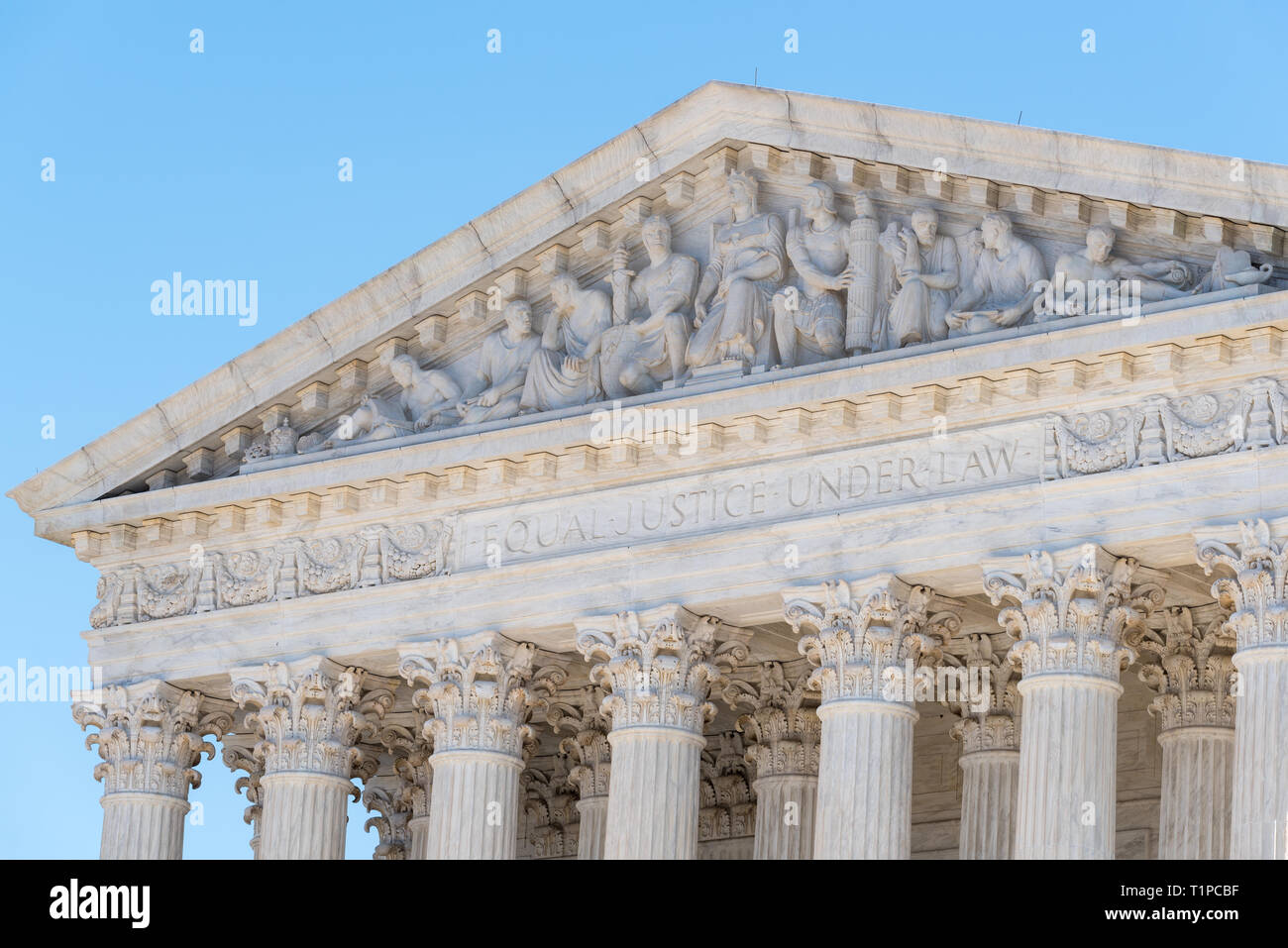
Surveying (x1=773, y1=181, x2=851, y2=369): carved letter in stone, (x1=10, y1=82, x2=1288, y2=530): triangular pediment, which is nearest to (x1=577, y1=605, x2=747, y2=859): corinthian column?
(x1=773, y1=181, x2=851, y2=369): carved letter in stone

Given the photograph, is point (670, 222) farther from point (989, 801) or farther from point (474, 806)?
point (989, 801)

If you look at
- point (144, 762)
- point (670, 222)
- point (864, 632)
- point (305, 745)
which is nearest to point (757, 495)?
point (864, 632)

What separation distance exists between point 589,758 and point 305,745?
495cm

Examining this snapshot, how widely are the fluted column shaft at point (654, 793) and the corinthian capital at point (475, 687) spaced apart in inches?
80.3

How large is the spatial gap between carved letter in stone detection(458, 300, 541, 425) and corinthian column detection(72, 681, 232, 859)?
617 cm

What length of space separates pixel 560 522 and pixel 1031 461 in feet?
22.0

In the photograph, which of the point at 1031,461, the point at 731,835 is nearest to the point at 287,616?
the point at 731,835

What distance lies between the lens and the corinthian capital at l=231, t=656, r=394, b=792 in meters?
38.5

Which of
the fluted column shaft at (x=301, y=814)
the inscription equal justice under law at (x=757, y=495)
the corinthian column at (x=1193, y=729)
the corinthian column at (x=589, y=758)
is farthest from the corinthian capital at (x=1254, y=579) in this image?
the fluted column shaft at (x=301, y=814)

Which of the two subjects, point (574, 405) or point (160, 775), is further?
point (160, 775)

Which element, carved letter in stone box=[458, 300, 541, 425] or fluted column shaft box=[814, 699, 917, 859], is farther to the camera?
carved letter in stone box=[458, 300, 541, 425]

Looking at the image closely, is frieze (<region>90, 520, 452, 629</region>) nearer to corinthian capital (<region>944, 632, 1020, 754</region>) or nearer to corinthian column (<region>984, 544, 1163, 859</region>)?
corinthian capital (<region>944, 632, 1020, 754</region>)
